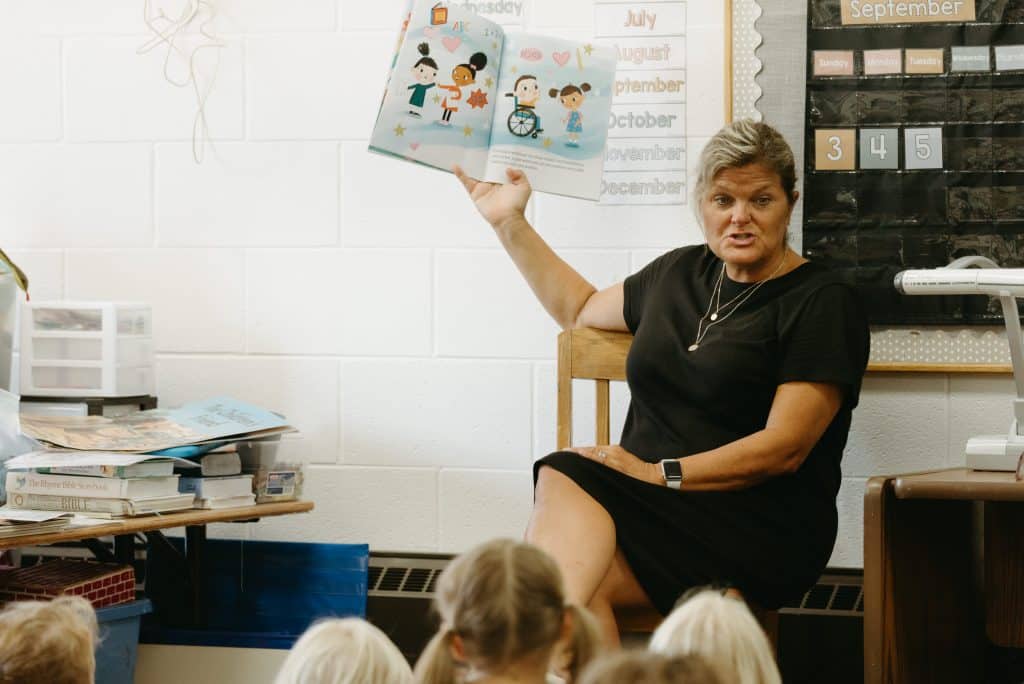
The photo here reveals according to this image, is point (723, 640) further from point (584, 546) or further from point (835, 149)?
point (835, 149)

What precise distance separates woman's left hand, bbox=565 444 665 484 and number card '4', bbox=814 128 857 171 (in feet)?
2.62

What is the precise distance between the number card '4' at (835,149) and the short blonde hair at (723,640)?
1498 mm

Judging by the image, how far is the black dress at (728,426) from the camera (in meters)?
2.02

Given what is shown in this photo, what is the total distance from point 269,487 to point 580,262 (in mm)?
798

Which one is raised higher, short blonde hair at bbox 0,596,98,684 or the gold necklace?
the gold necklace

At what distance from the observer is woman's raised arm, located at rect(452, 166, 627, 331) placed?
2420 mm

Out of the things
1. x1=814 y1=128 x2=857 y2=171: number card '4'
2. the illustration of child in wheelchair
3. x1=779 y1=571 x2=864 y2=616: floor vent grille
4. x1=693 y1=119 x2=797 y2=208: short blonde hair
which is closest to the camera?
x1=693 y1=119 x2=797 y2=208: short blonde hair

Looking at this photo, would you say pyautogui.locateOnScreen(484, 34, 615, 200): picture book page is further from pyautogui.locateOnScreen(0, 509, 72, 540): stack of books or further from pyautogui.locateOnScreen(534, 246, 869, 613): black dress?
pyautogui.locateOnScreen(0, 509, 72, 540): stack of books

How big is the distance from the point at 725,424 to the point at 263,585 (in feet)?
3.57

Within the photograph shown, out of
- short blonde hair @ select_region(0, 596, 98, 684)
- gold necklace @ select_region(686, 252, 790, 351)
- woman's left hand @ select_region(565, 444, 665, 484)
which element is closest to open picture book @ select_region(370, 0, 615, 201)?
gold necklace @ select_region(686, 252, 790, 351)

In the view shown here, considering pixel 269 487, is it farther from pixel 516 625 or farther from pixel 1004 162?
pixel 1004 162

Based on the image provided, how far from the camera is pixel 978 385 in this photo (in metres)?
2.52

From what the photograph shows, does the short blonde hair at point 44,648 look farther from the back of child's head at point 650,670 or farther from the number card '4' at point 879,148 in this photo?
the number card '4' at point 879,148

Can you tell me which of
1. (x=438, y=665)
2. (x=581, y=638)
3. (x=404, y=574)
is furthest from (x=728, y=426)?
(x=438, y=665)
